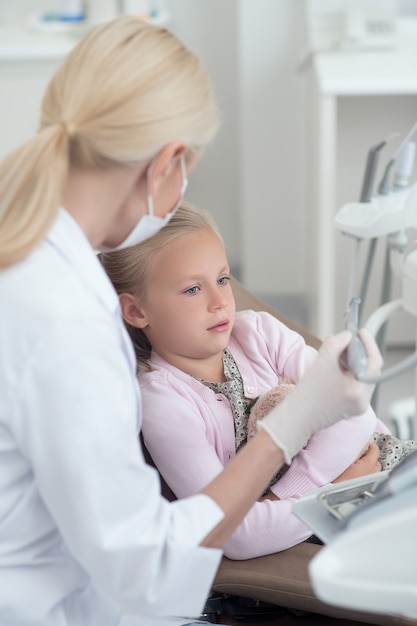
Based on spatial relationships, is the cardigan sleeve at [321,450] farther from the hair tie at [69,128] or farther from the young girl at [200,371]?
the hair tie at [69,128]

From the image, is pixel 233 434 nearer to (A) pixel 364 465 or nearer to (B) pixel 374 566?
(A) pixel 364 465

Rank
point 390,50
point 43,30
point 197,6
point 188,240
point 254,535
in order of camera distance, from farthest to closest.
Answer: point 197,6 → point 43,30 → point 390,50 → point 188,240 → point 254,535

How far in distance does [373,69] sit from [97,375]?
2153 mm

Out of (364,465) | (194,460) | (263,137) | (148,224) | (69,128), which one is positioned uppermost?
(69,128)

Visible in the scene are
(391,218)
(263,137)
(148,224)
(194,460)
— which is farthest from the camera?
(263,137)

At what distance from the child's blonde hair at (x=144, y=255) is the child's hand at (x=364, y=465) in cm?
31

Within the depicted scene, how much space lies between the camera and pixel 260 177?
133 inches

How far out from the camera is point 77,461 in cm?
84

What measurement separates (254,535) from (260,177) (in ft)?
7.76

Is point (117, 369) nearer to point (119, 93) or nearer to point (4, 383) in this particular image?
point (4, 383)

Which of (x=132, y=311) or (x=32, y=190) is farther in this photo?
(x=132, y=311)

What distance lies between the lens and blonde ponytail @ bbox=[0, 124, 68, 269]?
0.90 m

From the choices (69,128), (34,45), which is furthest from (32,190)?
(34,45)

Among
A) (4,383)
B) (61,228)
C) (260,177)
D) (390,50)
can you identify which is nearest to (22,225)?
(61,228)
